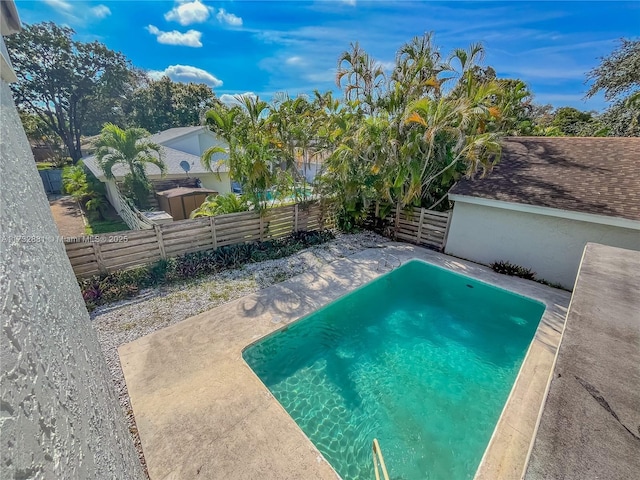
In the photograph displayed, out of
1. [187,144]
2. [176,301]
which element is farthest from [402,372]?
[187,144]

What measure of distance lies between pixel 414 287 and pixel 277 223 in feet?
20.2

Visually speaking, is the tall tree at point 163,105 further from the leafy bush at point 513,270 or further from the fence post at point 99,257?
the leafy bush at point 513,270

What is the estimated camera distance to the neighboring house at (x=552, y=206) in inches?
345

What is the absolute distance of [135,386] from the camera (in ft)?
17.1

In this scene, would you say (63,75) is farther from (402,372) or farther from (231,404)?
(402,372)

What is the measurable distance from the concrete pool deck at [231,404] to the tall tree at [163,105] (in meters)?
38.6

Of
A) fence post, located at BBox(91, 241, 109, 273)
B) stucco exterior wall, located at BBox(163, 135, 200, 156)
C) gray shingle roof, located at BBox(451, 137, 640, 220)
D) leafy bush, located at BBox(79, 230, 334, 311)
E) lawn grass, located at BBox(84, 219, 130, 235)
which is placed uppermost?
stucco exterior wall, located at BBox(163, 135, 200, 156)

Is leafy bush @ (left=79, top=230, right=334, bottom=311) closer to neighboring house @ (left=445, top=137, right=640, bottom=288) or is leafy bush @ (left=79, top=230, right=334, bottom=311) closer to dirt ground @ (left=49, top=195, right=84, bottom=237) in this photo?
neighboring house @ (left=445, top=137, right=640, bottom=288)

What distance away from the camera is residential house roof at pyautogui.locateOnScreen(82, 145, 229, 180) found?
15.7m

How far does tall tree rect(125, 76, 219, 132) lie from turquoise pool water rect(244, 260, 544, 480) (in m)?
39.4

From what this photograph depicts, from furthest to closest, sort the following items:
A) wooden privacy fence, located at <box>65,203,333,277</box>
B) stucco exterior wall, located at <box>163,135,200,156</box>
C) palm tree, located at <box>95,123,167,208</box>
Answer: stucco exterior wall, located at <box>163,135,200,156</box> < palm tree, located at <box>95,123,167,208</box> < wooden privacy fence, located at <box>65,203,333,277</box>

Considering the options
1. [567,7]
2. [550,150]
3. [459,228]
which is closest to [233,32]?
[567,7]

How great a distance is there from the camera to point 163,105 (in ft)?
126

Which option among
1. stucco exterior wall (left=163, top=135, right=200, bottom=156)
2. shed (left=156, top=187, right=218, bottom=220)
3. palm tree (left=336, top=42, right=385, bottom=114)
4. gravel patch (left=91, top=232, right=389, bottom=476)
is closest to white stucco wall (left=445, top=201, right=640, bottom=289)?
gravel patch (left=91, top=232, right=389, bottom=476)
